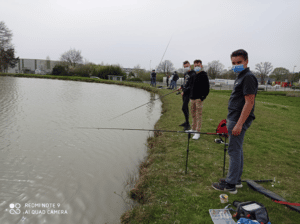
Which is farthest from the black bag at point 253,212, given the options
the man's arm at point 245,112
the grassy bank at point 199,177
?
the man's arm at point 245,112

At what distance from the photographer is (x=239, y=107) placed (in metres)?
2.75

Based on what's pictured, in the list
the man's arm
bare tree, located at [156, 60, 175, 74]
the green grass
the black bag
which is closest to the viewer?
the black bag

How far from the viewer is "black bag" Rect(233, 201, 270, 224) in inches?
90.5

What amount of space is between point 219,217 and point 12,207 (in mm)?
3509

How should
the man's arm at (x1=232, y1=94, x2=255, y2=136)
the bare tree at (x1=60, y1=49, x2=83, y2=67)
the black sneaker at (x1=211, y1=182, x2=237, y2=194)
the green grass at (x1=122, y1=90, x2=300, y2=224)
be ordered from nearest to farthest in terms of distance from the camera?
1. the man's arm at (x1=232, y1=94, x2=255, y2=136)
2. the green grass at (x1=122, y1=90, x2=300, y2=224)
3. the black sneaker at (x1=211, y1=182, x2=237, y2=194)
4. the bare tree at (x1=60, y1=49, x2=83, y2=67)

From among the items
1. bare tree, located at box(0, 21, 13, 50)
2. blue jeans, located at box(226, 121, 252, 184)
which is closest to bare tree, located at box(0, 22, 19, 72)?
bare tree, located at box(0, 21, 13, 50)

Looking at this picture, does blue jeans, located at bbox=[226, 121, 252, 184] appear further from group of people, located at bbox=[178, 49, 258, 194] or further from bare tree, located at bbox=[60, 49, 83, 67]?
bare tree, located at bbox=[60, 49, 83, 67]

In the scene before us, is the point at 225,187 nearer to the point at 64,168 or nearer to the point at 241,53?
the point at 241,53

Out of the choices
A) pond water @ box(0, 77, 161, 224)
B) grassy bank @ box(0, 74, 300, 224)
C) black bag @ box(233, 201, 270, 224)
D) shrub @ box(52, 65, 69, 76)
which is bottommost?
pond water @ box(0, 77, 161, 224)

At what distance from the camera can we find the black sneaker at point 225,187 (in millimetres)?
3082

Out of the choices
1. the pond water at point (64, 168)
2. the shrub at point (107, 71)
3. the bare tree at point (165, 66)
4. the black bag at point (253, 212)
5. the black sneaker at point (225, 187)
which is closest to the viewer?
the black bag at point (253, 212)

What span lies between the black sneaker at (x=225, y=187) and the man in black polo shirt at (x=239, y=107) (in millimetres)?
81

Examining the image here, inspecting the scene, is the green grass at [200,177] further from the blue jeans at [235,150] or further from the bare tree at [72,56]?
the bare tree at [72,56]

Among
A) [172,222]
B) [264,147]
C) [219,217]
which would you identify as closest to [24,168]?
[172,222]
